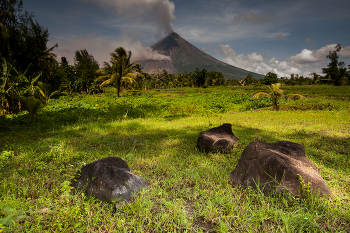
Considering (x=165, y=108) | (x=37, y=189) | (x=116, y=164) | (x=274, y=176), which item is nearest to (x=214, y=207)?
(x=274, y=176)

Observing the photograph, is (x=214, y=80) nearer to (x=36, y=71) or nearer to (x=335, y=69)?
(x=335, y=69)

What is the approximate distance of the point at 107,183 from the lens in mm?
2193

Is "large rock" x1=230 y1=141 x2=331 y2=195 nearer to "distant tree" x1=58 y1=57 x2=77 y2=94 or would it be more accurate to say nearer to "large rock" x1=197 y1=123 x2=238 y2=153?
"large rock" x1=197 y1=123 x2=238 y2=153

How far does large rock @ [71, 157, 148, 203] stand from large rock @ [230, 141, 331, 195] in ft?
4.96

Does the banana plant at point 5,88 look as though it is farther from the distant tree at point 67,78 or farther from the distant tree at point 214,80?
the distant tree at point 214,80

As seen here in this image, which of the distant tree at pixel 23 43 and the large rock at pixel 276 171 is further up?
the distant tree at pixel 23 43

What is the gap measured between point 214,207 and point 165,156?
6.10 ft

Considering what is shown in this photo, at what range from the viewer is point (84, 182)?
2.38 meters

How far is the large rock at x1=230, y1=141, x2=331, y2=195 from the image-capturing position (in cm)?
219

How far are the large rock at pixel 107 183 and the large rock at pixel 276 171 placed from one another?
1.51 meters

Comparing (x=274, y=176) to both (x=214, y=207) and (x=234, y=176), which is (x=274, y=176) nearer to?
(x=234, y=176)

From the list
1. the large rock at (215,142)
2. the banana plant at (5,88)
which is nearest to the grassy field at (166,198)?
the large rock at (215,142)

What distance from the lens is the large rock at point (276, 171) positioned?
2.19 metres

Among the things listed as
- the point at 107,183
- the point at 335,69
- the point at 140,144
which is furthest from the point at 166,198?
the point at 335,69
